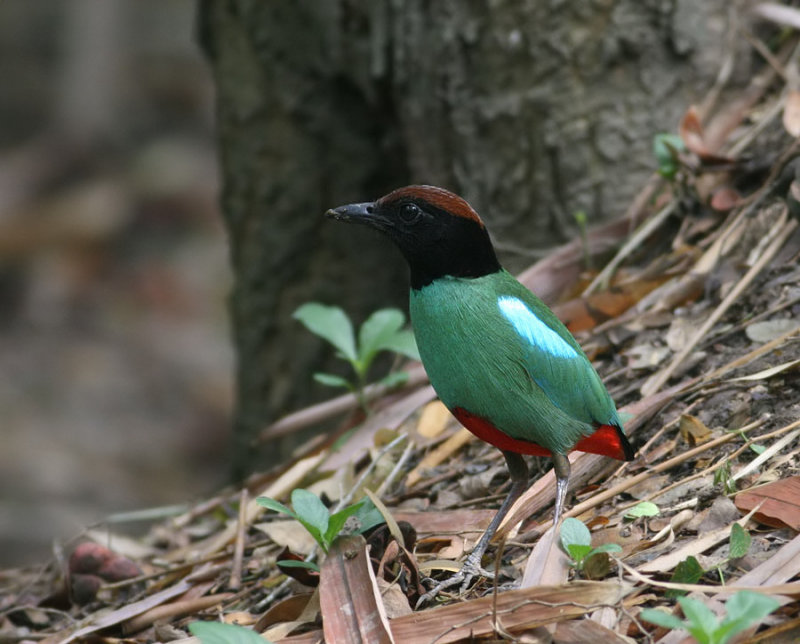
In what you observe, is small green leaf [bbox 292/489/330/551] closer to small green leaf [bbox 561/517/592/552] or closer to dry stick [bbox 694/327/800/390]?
small green leaf [bbox 561/517/592/552]

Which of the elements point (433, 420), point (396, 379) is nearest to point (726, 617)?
point (433, 420)

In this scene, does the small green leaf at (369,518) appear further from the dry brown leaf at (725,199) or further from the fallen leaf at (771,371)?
the dry brown leaf at (725,199)

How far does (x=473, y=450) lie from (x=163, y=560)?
140 cm

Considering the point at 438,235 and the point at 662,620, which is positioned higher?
the point at 438,235

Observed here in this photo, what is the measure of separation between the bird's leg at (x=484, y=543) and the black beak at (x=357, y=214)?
Answer: 0.91 m

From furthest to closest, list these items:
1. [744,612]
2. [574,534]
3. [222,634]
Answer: [574,534] → [222,634] → [744,612]

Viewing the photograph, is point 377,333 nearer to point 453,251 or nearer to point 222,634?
point 453,251

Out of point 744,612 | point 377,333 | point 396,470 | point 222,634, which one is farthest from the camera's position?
point 377,333

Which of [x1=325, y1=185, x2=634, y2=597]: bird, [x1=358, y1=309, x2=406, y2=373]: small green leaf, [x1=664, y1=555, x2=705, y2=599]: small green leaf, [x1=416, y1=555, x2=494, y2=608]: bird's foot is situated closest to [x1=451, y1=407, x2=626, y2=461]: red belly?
[x1=325, y1=185, x2=634, y2=597]: bird

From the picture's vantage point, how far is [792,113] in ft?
15.6

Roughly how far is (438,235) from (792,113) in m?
2.24

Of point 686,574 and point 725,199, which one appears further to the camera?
point 725,199

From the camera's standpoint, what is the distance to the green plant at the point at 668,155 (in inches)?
186

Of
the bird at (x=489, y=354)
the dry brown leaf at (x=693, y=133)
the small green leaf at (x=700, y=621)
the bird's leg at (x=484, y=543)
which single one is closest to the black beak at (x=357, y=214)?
the bird at (x=489, y=354)
